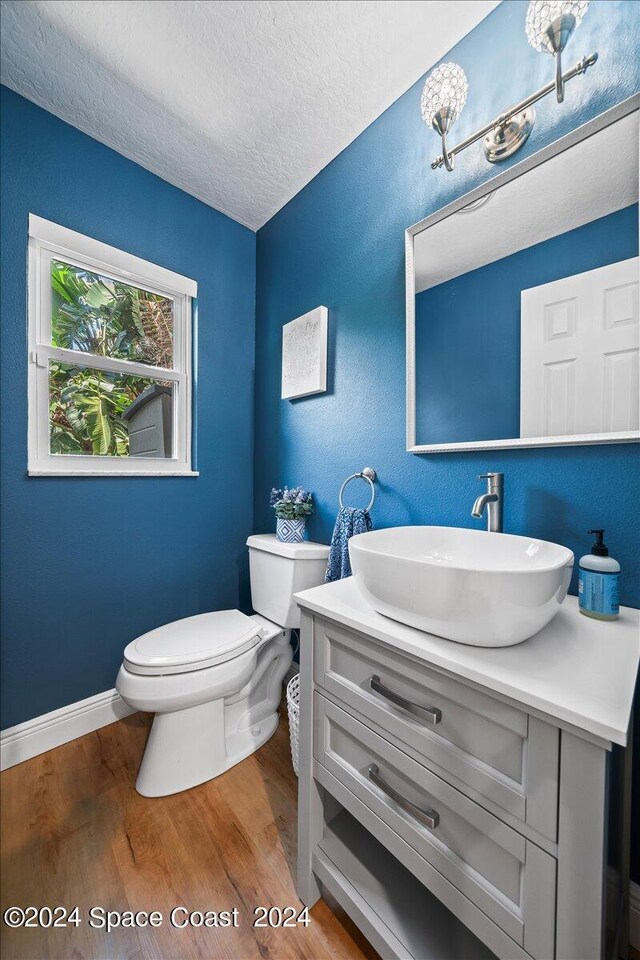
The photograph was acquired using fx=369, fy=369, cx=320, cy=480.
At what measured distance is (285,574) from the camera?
1.49 meters

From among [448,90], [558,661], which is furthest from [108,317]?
[558,661]

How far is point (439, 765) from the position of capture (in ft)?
2.10

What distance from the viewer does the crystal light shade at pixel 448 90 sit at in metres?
1.01

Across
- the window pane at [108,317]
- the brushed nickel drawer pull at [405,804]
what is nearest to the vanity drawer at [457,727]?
the brushed nickel drawer pull at [405,804]

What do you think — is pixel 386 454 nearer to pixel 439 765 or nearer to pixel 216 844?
pixel 439 765

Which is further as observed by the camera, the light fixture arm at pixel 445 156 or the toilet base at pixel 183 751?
the toilet base at pixel 183 751

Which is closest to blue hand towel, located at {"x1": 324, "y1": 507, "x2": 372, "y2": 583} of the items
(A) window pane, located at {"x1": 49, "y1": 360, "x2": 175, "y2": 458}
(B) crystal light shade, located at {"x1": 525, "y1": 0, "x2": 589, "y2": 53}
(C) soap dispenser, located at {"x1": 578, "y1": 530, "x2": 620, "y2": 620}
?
(C) soap dispenser, located at {"x1": 578, "y1": 530, "x2": 620, "y2": 620}

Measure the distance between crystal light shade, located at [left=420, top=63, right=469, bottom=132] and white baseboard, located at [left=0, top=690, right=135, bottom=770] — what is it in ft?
7.58

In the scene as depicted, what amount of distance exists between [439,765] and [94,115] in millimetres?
2230

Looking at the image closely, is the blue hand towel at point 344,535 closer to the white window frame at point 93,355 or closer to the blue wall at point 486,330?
the blue wall at point 486,330

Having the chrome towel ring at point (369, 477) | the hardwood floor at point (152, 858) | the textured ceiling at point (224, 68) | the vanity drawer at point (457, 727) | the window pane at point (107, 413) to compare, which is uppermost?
the textured ceiling at point (224, 68)

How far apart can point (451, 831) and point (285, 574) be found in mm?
955

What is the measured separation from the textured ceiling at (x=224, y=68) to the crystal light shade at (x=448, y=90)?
219 mm

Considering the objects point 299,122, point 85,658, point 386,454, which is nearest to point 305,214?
point 299,122
